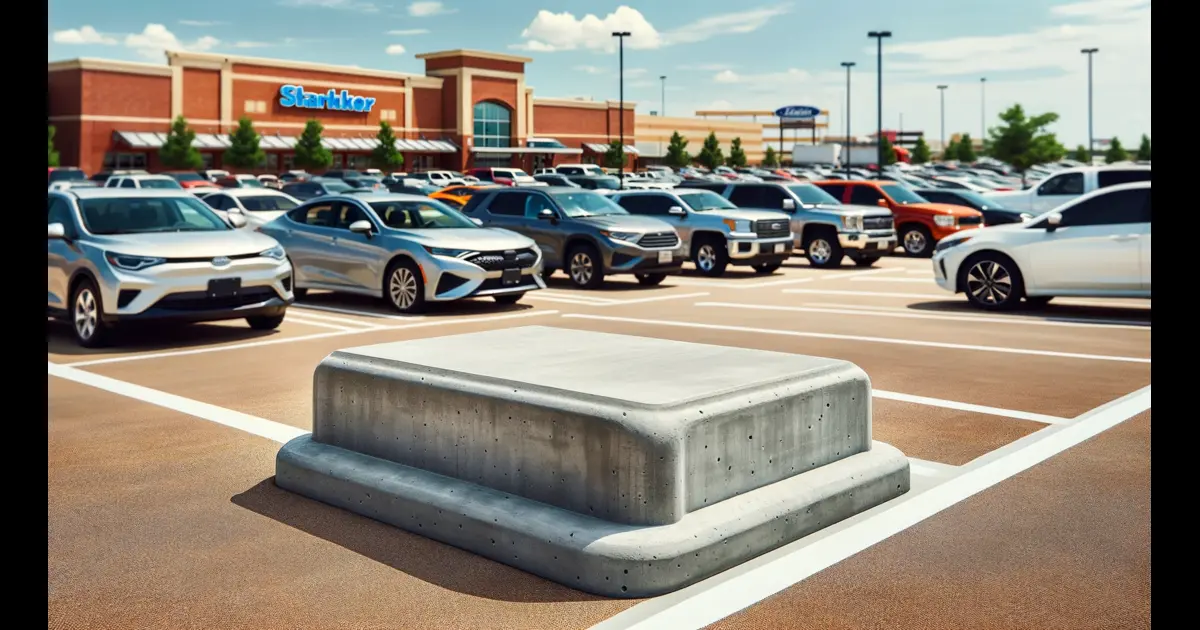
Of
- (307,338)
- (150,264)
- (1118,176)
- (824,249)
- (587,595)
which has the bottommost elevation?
(587,595)

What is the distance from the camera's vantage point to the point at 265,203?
23.5 m

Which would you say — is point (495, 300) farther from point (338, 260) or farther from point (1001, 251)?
point (1001, 251)

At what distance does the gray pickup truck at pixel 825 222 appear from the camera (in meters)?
23.2

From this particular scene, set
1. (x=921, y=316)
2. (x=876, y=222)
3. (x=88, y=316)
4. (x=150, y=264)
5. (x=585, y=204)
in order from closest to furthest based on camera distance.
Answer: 1. (x=150, y=264)
2. (x=88, y=316)
3. (x=921, y=316)
4. (x=585, y=204)
5. (x=876, y=222)

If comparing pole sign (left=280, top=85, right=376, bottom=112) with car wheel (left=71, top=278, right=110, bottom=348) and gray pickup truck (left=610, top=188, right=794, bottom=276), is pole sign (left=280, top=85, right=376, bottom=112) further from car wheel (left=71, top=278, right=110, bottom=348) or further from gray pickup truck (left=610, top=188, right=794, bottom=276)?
car wheel (left=71, top=278, right=110, bottom=348)

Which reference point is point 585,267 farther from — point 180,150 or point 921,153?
point 921,153

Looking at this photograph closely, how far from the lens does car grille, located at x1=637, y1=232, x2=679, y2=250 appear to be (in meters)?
18.8

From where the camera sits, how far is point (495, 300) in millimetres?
16891

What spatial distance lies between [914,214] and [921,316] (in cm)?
1226

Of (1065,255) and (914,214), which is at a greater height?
(914,214)

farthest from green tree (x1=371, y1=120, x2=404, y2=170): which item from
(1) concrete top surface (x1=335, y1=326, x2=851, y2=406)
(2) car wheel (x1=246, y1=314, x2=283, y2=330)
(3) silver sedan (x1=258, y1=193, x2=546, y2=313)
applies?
(1) concrete top surface (x1=335, y1=326, x2=851, y2=406)

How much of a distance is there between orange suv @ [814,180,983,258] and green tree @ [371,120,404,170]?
57.1m

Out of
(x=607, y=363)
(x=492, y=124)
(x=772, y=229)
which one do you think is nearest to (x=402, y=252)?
(x=772, y=229)
